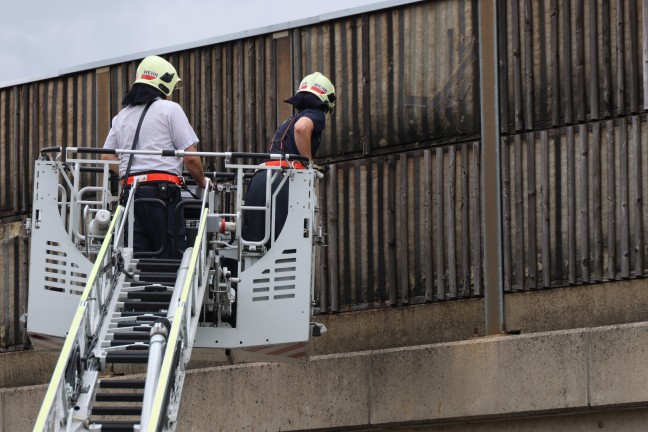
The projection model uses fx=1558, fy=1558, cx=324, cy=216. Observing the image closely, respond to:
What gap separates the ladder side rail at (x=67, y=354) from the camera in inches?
419

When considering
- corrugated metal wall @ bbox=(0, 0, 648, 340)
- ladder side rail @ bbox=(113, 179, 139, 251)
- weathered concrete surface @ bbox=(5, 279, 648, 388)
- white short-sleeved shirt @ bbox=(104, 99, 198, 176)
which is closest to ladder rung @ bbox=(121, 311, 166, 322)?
ladder side rail @ bbox=(113, 179, 139, 251)

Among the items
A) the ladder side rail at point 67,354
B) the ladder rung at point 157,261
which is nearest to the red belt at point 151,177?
the ladder rung at point 157,261

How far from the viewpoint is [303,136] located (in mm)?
14672

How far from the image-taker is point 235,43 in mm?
19016

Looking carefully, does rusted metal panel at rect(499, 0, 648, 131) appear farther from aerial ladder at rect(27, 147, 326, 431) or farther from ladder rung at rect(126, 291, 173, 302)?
ladder rung at rect(126, 291, 173, 302)

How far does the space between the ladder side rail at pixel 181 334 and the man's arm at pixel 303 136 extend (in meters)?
1.62

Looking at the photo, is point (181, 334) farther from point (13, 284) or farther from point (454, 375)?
point (13, 284)

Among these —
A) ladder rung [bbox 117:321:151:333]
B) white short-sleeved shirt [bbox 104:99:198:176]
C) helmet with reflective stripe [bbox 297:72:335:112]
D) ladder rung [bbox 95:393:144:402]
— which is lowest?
ladder rung [bbox 95:393:144:402]

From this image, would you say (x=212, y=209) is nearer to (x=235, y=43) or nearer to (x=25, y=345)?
(x=235, y=43)

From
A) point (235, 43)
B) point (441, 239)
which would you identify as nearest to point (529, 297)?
point (441, 239)

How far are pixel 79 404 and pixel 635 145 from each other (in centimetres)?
680

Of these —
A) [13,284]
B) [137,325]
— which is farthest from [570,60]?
[13,284]

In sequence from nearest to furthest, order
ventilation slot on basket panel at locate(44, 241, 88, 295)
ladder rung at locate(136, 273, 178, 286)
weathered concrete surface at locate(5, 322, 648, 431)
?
ladder rung at locate(136, 273, 178, 286)
ventilation slot on basket panel at locate(44, 241, 88, 295)
weathered concrete surface at locate(5, 322, 648, 431)

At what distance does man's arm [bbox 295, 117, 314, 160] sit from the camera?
48.1ft
